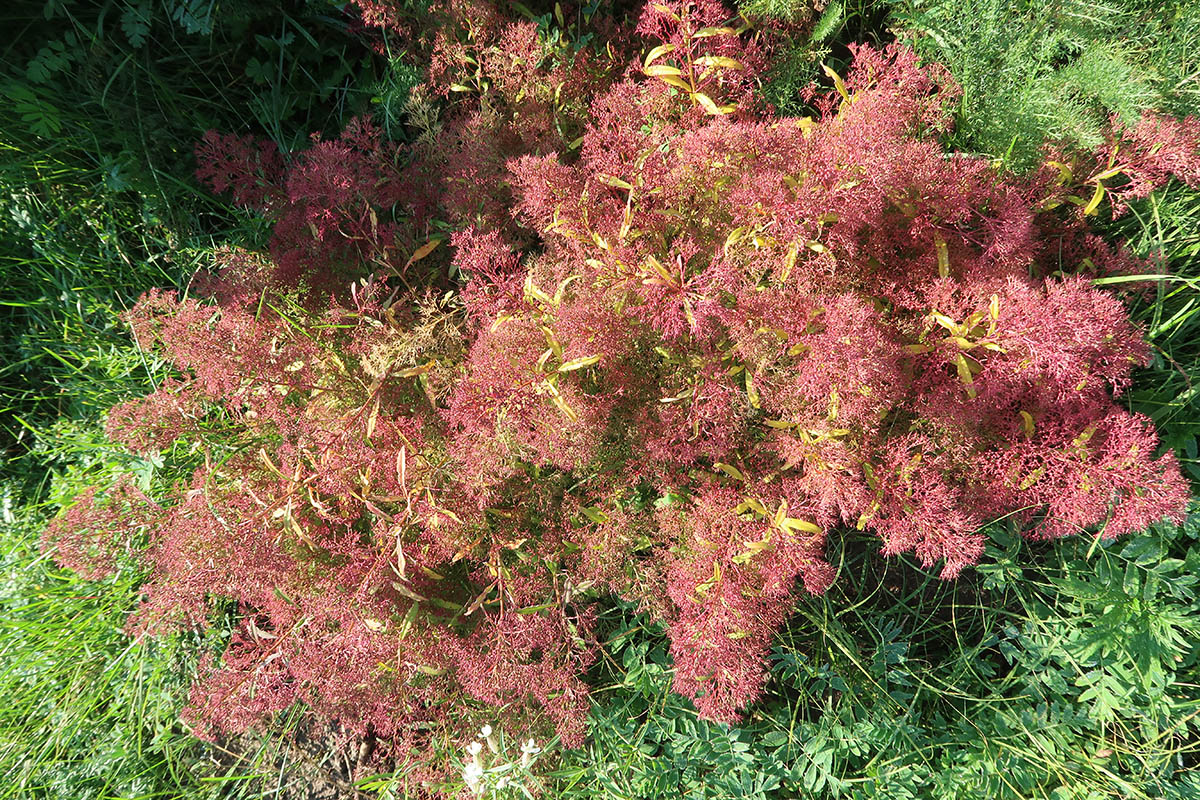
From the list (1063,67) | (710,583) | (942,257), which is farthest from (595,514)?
(1063,67)

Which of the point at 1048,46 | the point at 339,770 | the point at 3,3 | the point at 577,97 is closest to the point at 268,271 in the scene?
the point at 577,97

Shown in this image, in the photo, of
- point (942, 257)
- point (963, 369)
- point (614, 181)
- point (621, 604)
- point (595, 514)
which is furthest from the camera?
point (621, 604)

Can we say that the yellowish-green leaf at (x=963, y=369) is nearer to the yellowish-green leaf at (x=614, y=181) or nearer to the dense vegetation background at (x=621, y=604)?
the dense vegetation background at (x=621, y=604)

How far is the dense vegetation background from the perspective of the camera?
1.96 meters

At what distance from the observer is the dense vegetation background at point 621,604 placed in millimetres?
1960

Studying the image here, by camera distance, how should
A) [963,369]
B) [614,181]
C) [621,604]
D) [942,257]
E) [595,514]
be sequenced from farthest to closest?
[621,604], [595,514], [614,181], [942,257], [963,369]

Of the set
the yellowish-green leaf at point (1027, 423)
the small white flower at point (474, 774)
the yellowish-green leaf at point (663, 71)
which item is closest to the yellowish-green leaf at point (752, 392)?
the yellowish-green leaf at point (1027, 423)

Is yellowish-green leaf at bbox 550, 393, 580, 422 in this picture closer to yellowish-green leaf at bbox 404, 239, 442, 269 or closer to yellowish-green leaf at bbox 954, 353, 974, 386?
yellowish-green leaf at bbox 404, 239, 442, 269

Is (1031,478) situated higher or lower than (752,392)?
lower

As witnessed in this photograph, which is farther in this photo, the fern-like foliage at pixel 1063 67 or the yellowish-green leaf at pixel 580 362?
the fern-like foliage at pixel 1063 67

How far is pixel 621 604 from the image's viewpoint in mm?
2256

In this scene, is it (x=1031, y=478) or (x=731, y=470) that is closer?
(x=1031, y=478)

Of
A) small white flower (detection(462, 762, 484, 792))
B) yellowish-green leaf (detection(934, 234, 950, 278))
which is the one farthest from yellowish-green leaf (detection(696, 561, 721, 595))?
yellowish-green leaf (detection(934, 234, 950, 278))

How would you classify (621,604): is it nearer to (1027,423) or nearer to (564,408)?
(564,408)
